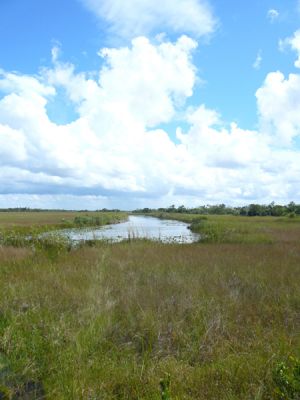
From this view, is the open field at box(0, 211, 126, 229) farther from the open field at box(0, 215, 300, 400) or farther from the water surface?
the open field at box(0, 215, 300, 400)

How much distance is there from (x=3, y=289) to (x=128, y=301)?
98.5 inches

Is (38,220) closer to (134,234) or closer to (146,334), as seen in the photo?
(134,234)

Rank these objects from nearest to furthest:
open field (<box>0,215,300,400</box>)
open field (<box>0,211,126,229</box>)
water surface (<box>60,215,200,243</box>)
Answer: open field (<box>0,215,300,400</box>) → water surface (<box>60,215,200,243</box>) → open field (<box>0,211,126,229</box>)

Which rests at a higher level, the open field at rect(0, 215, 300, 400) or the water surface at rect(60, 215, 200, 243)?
the open field at rect(0, 215, 300, 400)

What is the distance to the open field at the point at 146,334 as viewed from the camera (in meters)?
3.22

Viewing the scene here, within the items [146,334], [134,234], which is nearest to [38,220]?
[134,234]

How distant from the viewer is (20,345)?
3.74 meters

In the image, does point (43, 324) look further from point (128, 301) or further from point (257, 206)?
point (257, 206)

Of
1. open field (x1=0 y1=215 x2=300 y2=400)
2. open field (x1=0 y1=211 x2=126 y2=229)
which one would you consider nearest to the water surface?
open field (x1=0 y1=211 x2=126 y2=229)

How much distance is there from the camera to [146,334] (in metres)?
4.58

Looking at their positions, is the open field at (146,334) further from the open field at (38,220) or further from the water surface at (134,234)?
the open field at (38,220)

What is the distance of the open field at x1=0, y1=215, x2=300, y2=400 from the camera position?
322cm

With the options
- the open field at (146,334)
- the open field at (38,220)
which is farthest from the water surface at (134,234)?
the open field at (146,334)

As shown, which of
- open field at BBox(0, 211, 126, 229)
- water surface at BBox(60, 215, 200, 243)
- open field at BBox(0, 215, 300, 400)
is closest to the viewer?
open field at BBox(0, 215, 300, 400)
